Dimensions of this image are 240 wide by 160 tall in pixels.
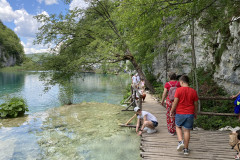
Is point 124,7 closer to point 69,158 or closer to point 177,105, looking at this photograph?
point 177,105

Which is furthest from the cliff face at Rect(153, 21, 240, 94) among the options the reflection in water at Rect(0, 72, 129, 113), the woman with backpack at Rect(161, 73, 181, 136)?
the reflection in water at Rect(0, 72, 129, 113)

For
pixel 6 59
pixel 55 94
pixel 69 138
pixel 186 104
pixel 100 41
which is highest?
pixel 6 59

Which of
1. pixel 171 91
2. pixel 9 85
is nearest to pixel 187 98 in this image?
pixel 171 91

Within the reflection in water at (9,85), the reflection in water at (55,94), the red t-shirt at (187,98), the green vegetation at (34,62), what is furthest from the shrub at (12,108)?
the reflection in water at (9,85)

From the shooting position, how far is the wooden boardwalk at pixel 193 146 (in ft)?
13.1

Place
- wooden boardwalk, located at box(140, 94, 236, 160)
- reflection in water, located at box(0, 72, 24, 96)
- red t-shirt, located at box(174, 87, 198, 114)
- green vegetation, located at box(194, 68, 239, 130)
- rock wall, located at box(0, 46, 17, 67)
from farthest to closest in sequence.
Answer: rock wall, located at box(0, 46, 17, 67), reflection in water, located at box(0, 72, 24, 96), green vegetation, located at box(194, 68, 239, 130), wooden boardwalk, located at box(140, 94, 236, 160), red t-shirt, located at box(174, 87, 198, 114)

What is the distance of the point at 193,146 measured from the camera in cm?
447

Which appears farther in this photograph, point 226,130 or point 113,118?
point 113,118

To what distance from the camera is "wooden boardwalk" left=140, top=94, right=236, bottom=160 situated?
401 cm

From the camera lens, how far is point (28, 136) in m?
7.79

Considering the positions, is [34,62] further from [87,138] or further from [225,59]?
[225,59]

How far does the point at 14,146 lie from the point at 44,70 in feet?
23.6

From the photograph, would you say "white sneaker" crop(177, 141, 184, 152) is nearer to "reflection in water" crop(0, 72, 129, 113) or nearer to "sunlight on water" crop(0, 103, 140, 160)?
"sunlight on water" crop(0, 103, 140, 160)

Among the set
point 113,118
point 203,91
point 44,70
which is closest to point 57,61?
point 44,70
